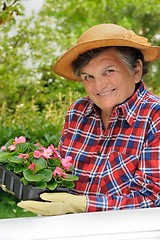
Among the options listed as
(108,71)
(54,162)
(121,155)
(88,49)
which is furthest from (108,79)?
(54,162)

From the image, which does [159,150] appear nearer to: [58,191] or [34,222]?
[58,191]

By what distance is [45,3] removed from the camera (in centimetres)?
890

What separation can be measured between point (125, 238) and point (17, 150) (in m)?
0.65

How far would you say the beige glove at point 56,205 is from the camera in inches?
78.2

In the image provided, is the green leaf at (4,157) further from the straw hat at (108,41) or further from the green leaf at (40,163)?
the straw hat at (108,41)

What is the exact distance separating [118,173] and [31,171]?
378 millimetres

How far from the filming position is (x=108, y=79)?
2.39 m

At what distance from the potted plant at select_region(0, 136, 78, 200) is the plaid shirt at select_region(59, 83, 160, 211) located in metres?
0.14

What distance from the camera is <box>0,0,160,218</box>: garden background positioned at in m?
6.27

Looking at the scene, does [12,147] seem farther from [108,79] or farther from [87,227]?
[87,227]

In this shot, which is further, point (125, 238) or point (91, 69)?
point (91, 69)

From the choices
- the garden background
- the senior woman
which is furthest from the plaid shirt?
the garden background

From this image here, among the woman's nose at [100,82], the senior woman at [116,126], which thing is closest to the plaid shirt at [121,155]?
the senior woman at [116,126]

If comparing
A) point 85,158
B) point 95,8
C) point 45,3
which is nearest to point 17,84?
point 45,3
